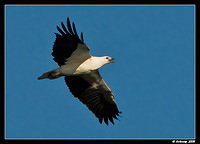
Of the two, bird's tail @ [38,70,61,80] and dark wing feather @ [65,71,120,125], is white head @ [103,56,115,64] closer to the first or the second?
dark wing feather @ [65,71,120,125]

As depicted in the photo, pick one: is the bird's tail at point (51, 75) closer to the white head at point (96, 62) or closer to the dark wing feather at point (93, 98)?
the dark wing feather at point (93, 98)

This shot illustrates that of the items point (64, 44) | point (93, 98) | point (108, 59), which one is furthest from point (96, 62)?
point (93, 98)

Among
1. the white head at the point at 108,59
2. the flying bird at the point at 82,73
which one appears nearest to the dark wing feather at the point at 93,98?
the flying bird at the point at 82,73

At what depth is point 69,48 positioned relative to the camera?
1627cm

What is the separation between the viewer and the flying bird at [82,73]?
52.9ft

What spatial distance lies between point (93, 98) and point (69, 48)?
2.70 metres

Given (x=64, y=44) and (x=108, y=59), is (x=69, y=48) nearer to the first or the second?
(x=64, y=44)

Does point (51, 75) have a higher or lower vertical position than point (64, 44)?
lower

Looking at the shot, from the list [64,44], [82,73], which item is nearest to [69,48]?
[64,44]

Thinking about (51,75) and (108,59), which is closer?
(51,75)

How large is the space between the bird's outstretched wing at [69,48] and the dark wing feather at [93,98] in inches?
45.0

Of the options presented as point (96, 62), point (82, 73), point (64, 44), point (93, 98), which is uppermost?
point (64, 44)

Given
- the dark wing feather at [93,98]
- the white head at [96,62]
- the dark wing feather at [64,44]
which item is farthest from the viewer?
the dark wing feather at [93,98]

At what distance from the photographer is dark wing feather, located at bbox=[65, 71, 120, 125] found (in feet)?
57.8
